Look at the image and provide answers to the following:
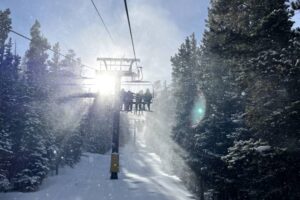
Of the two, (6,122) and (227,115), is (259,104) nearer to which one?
(227,115)

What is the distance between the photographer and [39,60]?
185 feet

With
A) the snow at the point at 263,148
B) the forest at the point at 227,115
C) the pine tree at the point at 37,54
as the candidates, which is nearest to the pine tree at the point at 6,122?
the forest at the point at 227,115

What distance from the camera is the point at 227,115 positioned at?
69.8 ft

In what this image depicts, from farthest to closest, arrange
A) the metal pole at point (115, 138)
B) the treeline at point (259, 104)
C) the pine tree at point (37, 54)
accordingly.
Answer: the pine tree at point (37, 54) → the metal pole at point (115, 138) → the treeline at point (259, 104)

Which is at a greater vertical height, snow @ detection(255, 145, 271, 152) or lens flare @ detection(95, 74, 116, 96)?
lens flare @ detection(95, 74, 116, 96)

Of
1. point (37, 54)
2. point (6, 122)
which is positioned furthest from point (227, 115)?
point (37, 54)

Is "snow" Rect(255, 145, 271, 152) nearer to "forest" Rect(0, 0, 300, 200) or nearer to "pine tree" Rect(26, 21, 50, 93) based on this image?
"forest" Rect(0, 0, 300, 200)

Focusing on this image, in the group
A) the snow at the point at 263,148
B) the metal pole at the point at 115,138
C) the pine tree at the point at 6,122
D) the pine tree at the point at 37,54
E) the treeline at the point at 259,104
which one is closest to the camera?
the treeline at the point at 259,104

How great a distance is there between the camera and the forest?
11.5 meters

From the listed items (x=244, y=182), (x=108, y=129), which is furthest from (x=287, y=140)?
(x=108, y=129)

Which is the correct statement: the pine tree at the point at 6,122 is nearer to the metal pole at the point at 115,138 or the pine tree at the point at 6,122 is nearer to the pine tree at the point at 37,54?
the metal pole at the point at 115,138

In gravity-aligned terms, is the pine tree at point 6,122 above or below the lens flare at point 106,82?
below

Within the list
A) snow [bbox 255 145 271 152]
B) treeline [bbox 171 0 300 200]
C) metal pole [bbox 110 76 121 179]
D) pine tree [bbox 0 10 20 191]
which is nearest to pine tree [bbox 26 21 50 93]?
pine tree [bbox 0 10 20 191]

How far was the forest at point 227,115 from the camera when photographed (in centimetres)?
1147
